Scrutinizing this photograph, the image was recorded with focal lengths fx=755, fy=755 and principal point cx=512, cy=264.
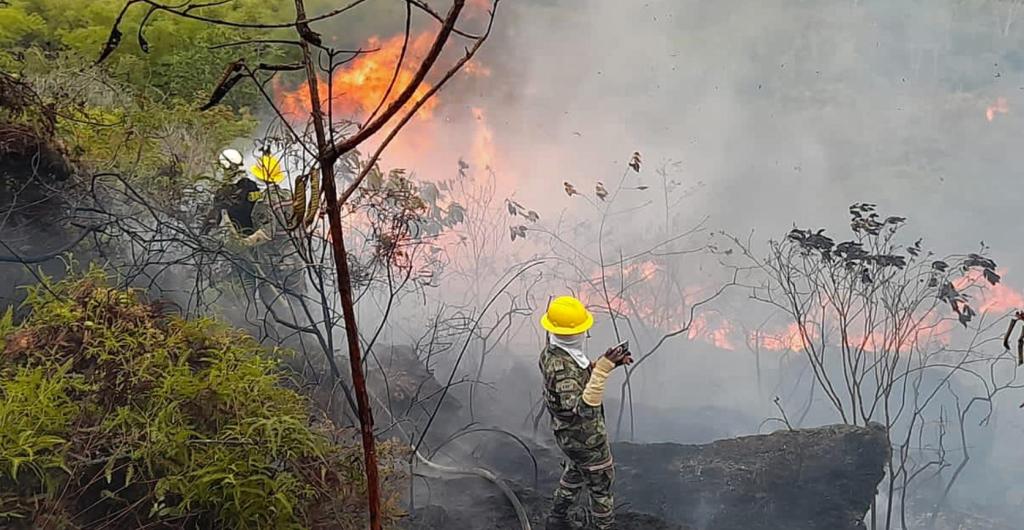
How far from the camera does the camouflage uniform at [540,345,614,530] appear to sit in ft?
8.46

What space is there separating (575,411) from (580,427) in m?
0.07

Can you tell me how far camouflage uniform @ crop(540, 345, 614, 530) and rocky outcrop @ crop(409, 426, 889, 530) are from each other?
0.69ft

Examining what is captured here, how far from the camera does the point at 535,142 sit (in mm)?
3834

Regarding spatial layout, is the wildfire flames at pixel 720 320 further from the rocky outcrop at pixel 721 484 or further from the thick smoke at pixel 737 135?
the rocky outcrop at pixel 721 484

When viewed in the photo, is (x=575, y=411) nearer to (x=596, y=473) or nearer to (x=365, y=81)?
(x=596, y=473)

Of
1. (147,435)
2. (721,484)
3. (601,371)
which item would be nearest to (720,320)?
(721,484)

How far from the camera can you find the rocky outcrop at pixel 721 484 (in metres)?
2.80

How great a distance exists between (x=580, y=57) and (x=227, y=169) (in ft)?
5.79

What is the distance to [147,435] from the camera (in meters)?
1.60

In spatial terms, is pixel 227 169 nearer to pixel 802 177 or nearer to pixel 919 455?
pixel 802 177

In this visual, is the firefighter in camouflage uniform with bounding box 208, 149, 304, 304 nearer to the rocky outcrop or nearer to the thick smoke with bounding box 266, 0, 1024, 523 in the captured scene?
the thick smoke with bounding box 266, 0, 1024, 523

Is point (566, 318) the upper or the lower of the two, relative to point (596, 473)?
upper

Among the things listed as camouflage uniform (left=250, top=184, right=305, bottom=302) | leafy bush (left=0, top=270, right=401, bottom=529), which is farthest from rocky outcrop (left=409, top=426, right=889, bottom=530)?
camouflage uniform (left=250, top=184, right=305, bottom=302)

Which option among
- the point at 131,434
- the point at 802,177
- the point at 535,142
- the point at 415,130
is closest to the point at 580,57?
the point at 535,142
